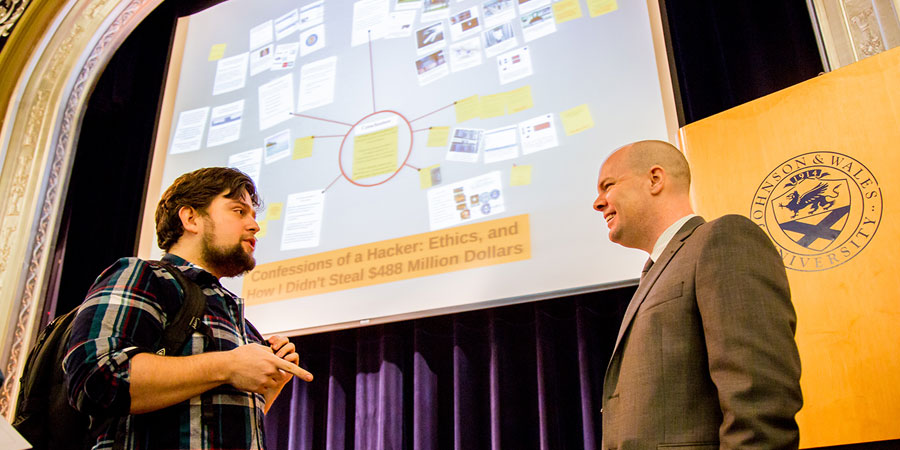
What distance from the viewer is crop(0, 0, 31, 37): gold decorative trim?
3721 mm

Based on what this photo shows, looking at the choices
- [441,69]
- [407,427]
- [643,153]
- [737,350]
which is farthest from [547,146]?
[737,350]

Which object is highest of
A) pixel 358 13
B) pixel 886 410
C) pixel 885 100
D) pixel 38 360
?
pixel 358 13

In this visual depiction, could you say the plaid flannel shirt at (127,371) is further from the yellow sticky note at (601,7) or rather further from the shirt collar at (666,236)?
the yellow sticky note at (601,7)

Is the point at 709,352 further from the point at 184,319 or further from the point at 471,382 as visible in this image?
the point at 471,382

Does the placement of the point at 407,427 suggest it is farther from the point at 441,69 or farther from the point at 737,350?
the point at 737,350

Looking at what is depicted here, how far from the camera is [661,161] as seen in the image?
163 cm

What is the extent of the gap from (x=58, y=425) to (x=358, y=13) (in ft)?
8.16

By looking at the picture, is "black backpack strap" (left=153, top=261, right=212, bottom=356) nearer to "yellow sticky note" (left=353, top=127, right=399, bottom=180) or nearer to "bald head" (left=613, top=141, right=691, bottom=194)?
"bald head" (left=613, top=141, right=691, bottom=194)

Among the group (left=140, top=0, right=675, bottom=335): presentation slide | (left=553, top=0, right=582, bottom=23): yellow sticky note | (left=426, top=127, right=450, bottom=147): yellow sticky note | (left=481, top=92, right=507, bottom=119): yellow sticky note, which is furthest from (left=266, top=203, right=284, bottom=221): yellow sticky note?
(left=553, top=0, right=582, bottom=23): yellow sticky note

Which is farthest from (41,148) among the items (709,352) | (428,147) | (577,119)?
(709,352)

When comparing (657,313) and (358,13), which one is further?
(358,13)

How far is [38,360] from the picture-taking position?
1292 mm

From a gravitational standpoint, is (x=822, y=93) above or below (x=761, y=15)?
below

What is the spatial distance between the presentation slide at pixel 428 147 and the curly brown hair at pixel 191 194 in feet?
3.57
